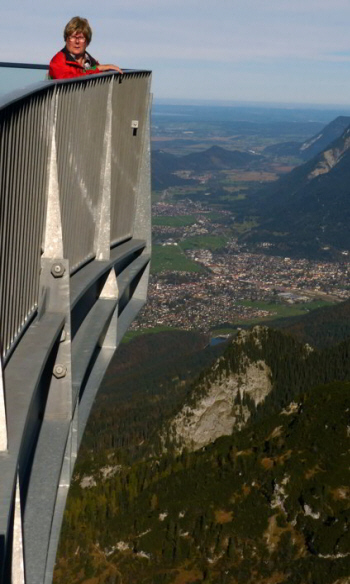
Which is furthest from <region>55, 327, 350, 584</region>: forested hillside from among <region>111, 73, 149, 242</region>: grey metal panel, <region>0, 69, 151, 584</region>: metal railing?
<region>0, 69, 151, 584</region>: metal railing

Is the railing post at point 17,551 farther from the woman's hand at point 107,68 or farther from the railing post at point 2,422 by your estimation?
the woman's hand at point 107,68

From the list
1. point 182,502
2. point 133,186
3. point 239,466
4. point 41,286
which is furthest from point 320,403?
point 41,286

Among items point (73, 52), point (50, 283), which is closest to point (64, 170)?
point (50, 283)

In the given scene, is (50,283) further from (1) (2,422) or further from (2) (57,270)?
(1) (2,422)

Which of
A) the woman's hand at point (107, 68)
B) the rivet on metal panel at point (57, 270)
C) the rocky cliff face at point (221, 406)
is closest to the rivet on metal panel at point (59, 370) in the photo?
the rivet on metal panel at point (57, 270)

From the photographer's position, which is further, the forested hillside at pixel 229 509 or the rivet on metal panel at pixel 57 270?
the forested hillside at pixel 229 509

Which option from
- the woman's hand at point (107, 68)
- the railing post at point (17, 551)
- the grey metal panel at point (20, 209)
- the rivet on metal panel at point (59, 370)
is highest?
the woman's hand at point (107, 68)
